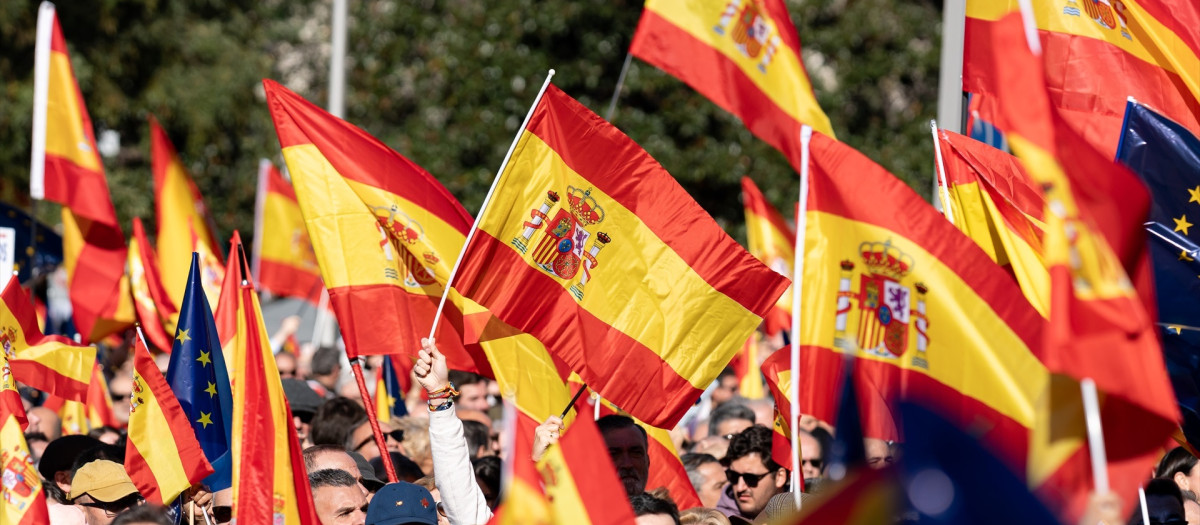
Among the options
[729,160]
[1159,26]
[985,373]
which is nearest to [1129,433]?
[985,373]

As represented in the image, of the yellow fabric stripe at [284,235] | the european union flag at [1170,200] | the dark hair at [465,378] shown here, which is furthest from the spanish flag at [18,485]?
the yellow fabric stripe at [284,235]

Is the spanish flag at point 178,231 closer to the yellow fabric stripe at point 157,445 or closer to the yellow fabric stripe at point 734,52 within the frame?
the yellow fabric stripe at point 734,52

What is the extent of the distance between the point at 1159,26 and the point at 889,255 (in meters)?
2.32

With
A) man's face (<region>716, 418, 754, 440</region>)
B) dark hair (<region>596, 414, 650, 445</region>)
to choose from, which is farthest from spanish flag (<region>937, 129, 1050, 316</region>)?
man's face (<region>716, 418, 754, 440</region>)

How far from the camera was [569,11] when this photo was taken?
1958cm

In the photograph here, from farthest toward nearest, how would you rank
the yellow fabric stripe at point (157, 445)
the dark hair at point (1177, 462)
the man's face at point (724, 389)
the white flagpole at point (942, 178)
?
the man's face at point (724, 389) < the dark hair at point (1177, 462) < the yellow fabric stripe at point (157, 445) < the white flagpole at point (942, 178)

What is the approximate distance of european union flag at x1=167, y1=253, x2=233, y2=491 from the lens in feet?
18.7

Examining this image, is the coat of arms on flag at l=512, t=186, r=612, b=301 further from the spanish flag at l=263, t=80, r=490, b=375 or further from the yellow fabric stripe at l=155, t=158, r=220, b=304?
the yellow fabric stripe at l=155, t=158, r=220, b=304

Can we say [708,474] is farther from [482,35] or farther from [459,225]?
[482,35]

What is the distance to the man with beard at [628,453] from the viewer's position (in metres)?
5.52

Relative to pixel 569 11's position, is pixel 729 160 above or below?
below

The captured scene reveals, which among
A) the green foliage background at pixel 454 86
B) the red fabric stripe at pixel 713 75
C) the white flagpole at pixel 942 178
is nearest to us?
the white flagpole at pixel 942 178

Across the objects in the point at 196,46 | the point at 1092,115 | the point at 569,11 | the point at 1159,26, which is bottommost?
the point at 196,46

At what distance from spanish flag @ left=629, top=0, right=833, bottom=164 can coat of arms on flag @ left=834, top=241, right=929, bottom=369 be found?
130 inches
